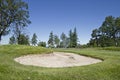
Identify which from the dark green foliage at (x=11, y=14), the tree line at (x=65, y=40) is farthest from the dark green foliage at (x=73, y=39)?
the dark green foliage at (x=11, y=14)

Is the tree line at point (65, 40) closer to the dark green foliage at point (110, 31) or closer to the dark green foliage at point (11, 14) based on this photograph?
the dark green foliage at point (110, 31)

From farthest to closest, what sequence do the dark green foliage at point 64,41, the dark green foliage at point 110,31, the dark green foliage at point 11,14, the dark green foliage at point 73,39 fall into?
1. the dark green foliage at point 64,41
2. the dark green foliage at point 73,39
3. the dark green foliage at point 110,31
4. the dark green foliage at point 11,14

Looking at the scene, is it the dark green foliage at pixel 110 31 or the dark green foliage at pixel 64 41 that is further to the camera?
the dark green foliage at pixel 64 41

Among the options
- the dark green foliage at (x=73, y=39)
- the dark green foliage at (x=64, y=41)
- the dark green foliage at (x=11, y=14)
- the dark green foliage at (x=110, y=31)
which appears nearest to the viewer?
the dark green foliage at (x=11, y=14)

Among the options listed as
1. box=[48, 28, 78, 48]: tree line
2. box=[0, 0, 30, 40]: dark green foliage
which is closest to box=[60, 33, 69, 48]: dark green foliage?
box=[48, 28, 78, 48]: tree line

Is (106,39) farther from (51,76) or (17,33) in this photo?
(51,76)

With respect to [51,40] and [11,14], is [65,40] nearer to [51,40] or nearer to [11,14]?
[51,40]

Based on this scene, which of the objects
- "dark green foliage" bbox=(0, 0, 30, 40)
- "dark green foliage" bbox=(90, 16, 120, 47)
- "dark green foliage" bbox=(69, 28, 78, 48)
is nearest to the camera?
"dark green foliage" bbox=(0, 0, 30, 40)

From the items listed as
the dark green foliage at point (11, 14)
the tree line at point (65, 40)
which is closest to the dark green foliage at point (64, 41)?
the tree line at point (65, 40)

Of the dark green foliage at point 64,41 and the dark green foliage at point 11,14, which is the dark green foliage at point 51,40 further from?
the dark green foliage at point 11,14

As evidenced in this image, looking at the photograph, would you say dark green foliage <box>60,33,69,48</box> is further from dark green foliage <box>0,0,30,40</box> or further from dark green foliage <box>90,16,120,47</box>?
dark green foliage <box>0,0,30,40</box>

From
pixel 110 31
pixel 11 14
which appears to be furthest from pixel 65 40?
pixel 11 14

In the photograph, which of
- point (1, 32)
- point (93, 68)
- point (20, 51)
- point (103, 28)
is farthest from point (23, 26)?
point (103, 28)

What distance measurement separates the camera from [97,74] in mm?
15586
